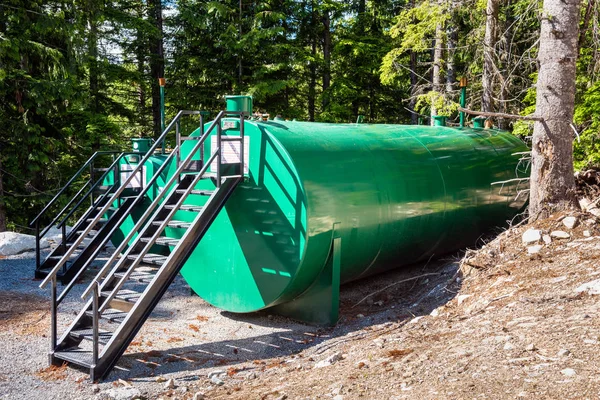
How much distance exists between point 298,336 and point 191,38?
17.3 m

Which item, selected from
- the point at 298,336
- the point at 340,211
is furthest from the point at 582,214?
the point at 298,336

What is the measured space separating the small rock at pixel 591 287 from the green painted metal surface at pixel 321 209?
8.86ft

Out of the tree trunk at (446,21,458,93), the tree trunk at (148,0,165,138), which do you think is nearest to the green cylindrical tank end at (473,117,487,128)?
the tree trunk at (446,21,458,93)

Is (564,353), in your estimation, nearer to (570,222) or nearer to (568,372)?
(568,372)

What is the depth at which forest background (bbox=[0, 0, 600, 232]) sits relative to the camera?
48.2 ft

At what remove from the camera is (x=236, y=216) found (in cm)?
735

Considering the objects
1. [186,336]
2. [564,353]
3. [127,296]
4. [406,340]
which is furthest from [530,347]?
[186,336]

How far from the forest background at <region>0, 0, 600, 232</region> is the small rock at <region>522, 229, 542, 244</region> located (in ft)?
11.8

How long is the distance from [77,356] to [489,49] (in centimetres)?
1171

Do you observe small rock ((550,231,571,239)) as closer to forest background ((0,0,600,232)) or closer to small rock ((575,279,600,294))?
small rock ((575,279,600,294))

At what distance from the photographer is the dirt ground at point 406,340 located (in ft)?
13.9

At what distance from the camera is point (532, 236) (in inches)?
293

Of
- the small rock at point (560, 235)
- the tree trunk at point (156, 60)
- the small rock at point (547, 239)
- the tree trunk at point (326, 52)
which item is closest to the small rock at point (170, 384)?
the small rock at point (547, 239)

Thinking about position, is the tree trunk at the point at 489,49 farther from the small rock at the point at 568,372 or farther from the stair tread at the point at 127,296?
the small rock at the point at 568,372
